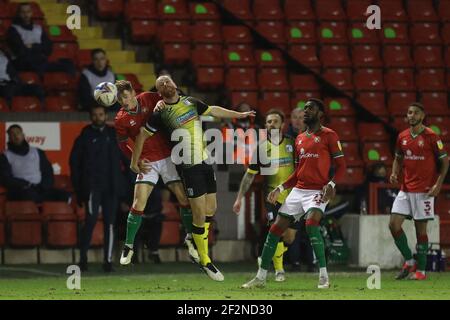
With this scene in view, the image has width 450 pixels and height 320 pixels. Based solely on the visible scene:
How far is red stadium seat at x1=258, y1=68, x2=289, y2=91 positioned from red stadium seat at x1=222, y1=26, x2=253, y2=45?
0.73 meters

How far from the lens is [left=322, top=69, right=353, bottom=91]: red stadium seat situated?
21125 millimetres

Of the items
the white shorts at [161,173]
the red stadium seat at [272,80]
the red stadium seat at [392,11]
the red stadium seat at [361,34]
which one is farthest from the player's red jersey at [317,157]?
the red stadium seat at [392,11]

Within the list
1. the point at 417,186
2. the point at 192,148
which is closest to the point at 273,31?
the point at 417,186

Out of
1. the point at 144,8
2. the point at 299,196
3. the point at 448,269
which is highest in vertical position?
the point at 144,8

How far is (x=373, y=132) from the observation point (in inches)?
808

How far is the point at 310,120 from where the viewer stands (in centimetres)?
1347

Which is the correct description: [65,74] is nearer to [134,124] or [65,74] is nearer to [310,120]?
[134,124]

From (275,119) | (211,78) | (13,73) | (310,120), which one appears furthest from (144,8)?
(310,120)

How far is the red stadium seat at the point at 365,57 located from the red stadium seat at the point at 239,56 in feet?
6.14

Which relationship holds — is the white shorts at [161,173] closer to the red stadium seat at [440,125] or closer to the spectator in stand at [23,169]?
the spectator in stand at [23,169]

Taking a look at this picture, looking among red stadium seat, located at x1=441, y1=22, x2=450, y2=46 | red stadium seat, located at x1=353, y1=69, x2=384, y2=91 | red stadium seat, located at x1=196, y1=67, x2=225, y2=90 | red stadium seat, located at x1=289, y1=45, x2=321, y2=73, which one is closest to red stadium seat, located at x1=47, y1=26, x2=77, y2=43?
red stadium seat, located at x1=196, y1=67, x2=225, y2=90

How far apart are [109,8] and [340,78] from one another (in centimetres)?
409

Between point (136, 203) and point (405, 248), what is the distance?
3.51 meters

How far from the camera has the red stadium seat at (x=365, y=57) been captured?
2156 cm
